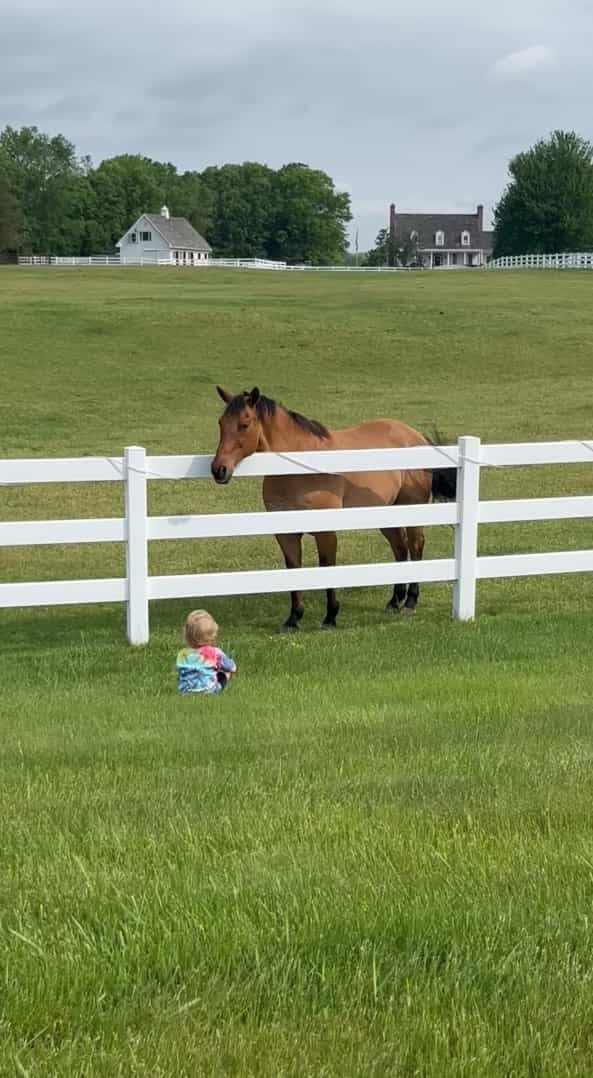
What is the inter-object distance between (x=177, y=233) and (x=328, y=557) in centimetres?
11671

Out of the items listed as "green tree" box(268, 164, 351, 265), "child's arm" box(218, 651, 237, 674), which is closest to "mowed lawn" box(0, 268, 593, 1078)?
"child's arm" box(218, 651, 237, 674)

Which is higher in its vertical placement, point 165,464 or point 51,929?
point 165,464

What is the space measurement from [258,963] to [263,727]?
3.41 m

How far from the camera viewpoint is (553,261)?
8850cm

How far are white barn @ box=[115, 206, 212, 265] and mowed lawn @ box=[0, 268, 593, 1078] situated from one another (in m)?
109

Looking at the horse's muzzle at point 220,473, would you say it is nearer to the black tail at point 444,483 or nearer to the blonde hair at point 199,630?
the blonde hair at point 199,630

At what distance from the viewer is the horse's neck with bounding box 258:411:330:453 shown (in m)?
10.5

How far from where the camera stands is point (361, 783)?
18.3ft

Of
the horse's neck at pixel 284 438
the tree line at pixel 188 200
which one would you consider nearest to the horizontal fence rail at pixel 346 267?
the tree line at pixel 188 200

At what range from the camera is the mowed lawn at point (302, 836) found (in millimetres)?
3234

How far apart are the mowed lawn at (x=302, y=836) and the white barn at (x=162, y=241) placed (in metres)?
109

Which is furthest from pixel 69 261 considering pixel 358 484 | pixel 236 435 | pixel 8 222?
pixel 236 435

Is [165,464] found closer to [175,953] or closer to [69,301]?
[175,953]

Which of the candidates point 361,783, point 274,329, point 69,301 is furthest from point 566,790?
point 69,301
